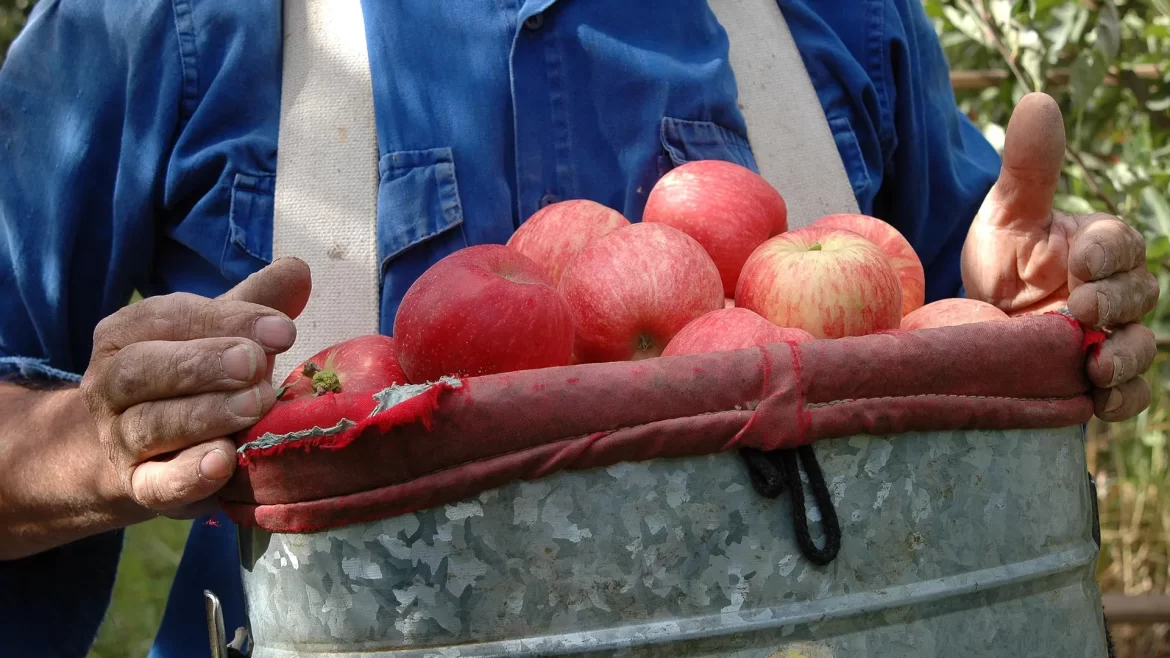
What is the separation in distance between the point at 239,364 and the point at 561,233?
47 cm

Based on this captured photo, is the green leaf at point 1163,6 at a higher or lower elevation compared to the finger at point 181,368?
lower

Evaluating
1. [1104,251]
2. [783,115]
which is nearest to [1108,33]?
[783,115]

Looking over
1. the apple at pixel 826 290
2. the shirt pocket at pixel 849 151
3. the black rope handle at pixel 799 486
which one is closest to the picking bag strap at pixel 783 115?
the shirt pocket at pixel 849 151

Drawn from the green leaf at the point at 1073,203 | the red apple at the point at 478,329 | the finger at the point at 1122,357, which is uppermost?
the red apple at the point at 478,329

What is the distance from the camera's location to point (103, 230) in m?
1.49

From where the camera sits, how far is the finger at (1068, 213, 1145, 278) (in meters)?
1.09

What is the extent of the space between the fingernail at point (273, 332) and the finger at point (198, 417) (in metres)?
0.04

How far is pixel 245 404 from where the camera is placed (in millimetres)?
910

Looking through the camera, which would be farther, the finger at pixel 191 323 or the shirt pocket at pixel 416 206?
the shirt pocket at pixel 416 206

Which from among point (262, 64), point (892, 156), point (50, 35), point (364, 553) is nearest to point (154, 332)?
point (364, 553)

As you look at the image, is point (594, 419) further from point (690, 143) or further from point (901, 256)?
point (690, 143)

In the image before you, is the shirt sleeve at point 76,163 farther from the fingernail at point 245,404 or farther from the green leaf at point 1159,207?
the green leaf at point 1159,207

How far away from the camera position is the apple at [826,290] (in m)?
1.11

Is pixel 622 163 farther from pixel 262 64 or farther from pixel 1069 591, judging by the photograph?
pixel 1069 591
